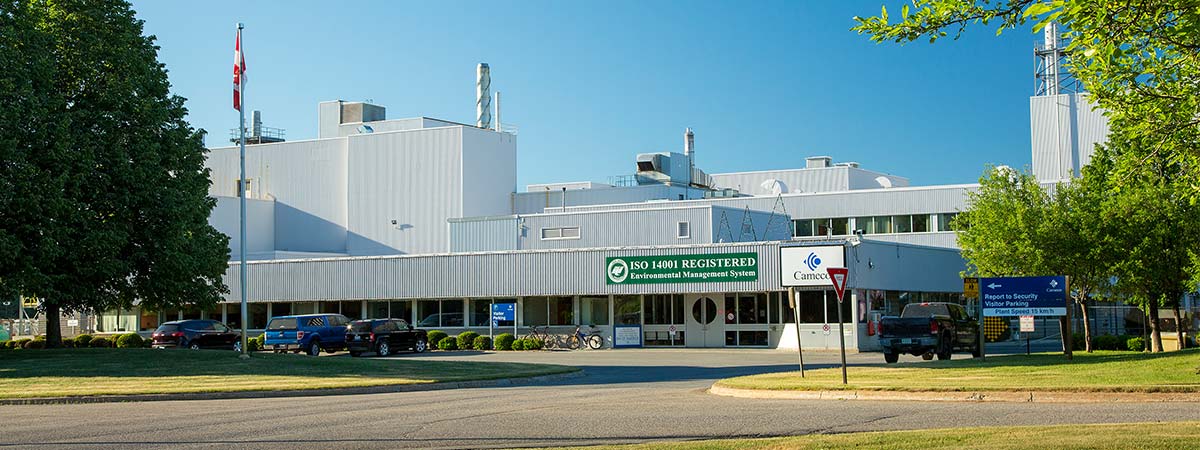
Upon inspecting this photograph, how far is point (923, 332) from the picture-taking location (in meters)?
33.3

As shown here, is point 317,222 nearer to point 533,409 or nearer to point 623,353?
point 623,353

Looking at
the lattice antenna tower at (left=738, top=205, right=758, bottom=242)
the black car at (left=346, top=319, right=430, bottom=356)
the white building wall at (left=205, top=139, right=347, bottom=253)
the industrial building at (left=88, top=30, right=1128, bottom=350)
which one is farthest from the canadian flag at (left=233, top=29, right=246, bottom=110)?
the white building wall at (left=205, top=139, right=347, bottom=253)

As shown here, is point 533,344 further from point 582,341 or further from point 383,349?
point 383,349

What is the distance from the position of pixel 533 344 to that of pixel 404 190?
75.4 ft

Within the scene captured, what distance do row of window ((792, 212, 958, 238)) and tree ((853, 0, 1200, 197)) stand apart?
45.8 metres

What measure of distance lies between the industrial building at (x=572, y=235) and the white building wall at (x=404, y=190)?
79 millimetres

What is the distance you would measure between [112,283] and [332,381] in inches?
583

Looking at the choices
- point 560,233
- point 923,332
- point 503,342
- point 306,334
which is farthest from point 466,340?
point 923,332

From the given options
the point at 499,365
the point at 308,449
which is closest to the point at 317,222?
the point at 499,365

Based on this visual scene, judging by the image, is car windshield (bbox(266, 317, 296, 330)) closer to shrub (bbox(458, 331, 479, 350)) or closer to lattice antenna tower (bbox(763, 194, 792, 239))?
shrub (bbox(458, 331, 479, 350))

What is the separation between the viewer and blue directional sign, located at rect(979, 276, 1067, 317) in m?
31.2

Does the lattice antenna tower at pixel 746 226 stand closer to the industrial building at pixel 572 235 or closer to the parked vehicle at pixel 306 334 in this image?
the industrial building at pixel 572 235

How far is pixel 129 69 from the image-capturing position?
38.2 m

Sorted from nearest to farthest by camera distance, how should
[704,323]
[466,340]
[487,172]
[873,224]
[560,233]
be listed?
1. [704,323]
2. [466,340]
3. [560,233]
4. [873,224]
5. [487,172]
